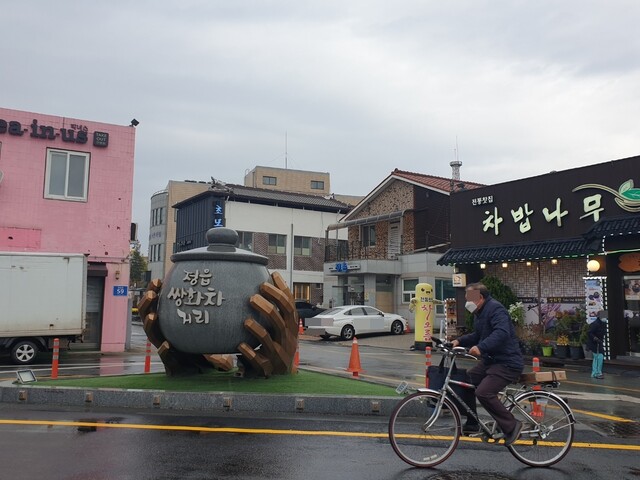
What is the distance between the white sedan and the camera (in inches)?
1027

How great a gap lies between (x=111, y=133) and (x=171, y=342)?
13.0 m

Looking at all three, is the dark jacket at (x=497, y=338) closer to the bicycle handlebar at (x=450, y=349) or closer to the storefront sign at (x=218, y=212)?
the bicycle handlebar at (x=450, y=349)

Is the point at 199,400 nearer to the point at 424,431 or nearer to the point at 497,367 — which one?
the point at 424,431

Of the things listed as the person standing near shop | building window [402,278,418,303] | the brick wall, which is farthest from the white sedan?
the person standing near shop

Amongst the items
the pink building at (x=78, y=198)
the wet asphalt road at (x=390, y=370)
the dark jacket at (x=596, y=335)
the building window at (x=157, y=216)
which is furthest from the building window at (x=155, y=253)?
the dark jacket at (x=596, y=335)

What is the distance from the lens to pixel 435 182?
1358 inches

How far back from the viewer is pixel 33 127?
754 inches

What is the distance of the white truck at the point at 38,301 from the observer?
15617 millimetres

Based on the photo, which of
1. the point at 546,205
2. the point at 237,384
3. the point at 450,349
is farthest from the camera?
the point at 546,205

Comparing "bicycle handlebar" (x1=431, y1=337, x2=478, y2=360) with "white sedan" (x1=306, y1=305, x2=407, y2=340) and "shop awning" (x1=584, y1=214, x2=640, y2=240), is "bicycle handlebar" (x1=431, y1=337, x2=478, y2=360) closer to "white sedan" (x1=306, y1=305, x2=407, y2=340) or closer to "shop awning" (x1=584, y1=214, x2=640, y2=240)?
"shop awning" (x1=584, y1=214, x2=640, y2=240)

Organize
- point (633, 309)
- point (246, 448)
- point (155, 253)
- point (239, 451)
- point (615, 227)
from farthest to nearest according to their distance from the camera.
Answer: point (155, 253)
point (633, 309)
point (615, 227)
point (246, 448)
point (239, 451)

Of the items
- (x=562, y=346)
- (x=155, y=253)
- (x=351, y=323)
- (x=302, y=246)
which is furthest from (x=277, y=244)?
(x=562, y=346)

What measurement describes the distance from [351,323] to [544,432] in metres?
20.6

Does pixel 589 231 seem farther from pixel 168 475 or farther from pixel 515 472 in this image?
pixel 168 475
